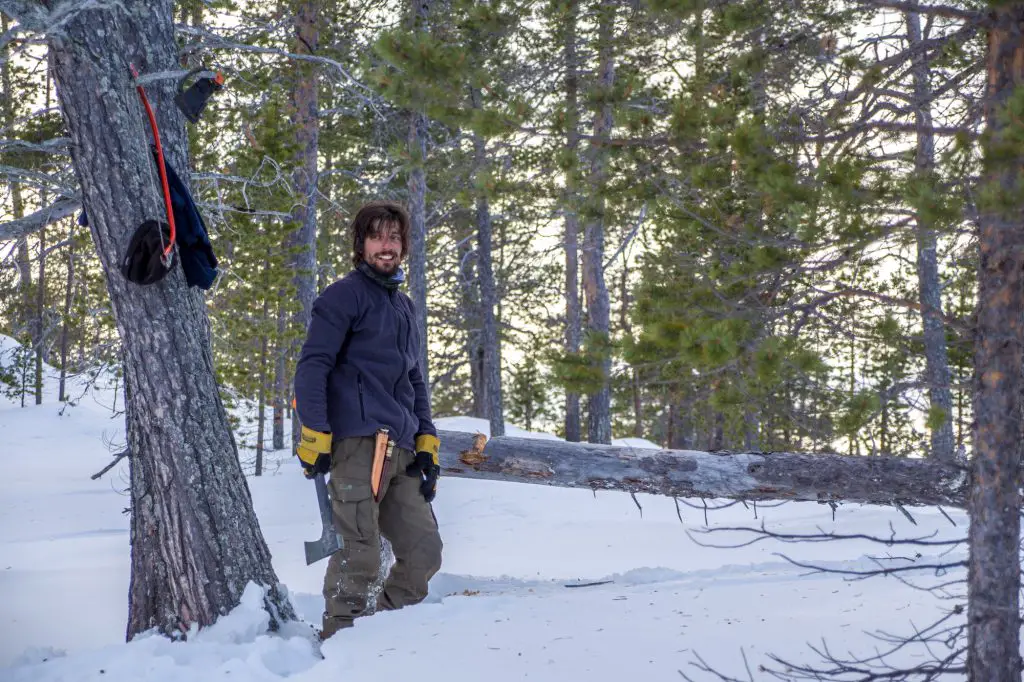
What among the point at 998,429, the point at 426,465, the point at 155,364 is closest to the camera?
the point at 998,429

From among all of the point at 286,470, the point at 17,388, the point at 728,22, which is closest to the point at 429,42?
the point at 728,22

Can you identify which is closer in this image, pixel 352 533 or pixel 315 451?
pixel 315 451

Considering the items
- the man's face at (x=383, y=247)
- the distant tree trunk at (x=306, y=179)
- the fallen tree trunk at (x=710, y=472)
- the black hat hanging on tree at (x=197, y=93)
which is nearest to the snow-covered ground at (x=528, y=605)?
the fallen tree trunk at (x=710, y=472)

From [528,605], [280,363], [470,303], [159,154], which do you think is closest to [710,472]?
[528,605]

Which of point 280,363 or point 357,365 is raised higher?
point 280,363

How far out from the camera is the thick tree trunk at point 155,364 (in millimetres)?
3865

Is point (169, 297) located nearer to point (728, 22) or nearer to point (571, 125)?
point (571, 125)

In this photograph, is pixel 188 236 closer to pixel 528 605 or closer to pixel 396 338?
pixel 396 338

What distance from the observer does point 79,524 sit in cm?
981

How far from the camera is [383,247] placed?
4.35 metres

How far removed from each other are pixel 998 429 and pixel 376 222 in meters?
2.96

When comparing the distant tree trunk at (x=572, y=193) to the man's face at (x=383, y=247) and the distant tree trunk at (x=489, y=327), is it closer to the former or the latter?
the man's face at (x=383, y=247)

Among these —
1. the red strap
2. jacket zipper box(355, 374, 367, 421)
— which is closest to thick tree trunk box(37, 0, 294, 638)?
the red strap

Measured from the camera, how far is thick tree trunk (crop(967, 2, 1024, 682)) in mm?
2975
